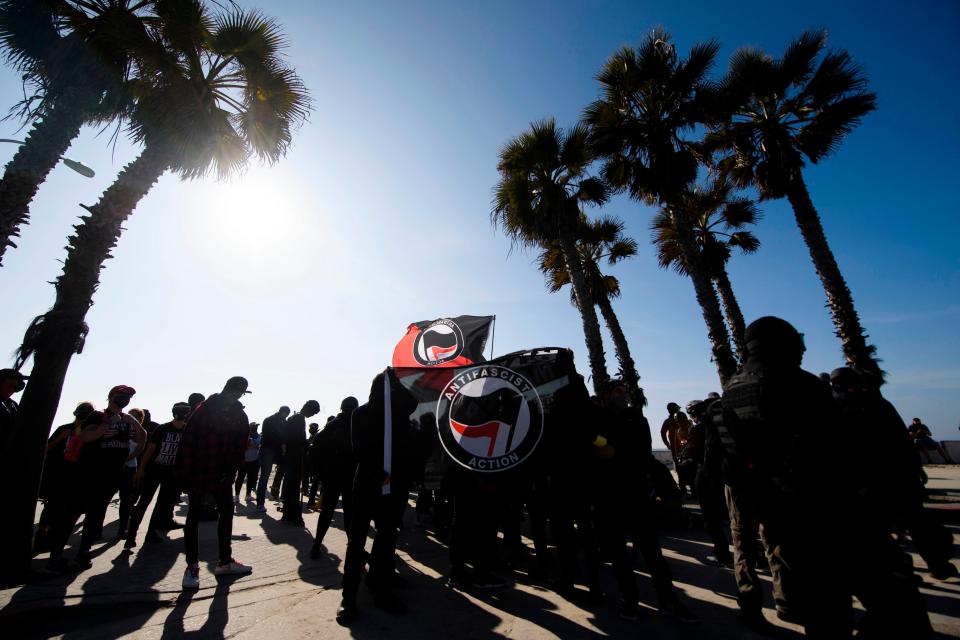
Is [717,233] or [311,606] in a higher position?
[717,233]

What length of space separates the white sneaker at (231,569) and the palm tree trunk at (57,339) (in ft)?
5.74

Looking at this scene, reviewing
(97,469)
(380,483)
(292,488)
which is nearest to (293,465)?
(292,488)

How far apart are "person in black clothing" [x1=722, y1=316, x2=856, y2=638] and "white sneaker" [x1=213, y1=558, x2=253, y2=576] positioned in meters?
4.64

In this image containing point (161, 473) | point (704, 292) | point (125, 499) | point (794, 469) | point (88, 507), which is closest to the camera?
point (794, 469)

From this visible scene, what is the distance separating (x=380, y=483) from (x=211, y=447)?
203cm

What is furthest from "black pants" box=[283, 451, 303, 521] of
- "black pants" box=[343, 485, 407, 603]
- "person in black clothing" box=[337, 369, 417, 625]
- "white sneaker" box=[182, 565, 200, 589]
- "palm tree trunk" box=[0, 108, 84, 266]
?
"palm tree trunk" box=[0, 108, 84, 266]

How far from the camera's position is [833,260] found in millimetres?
10172

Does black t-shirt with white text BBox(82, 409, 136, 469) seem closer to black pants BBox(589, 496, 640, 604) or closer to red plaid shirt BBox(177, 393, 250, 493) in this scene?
red plaid shirt BBox(177, 393, 250, 493)

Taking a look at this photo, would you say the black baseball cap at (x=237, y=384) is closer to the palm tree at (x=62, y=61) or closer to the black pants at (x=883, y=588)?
the palm tree at (x=62, y=61)

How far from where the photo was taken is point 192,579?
12.4 ft

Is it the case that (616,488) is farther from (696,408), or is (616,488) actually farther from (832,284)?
(832,284)

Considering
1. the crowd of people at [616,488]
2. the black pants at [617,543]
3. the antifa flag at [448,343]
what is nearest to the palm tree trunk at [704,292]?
the crowd of people at [616,488]

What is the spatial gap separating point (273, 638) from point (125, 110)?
886cm

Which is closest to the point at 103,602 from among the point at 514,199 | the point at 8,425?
the point at 8,425
